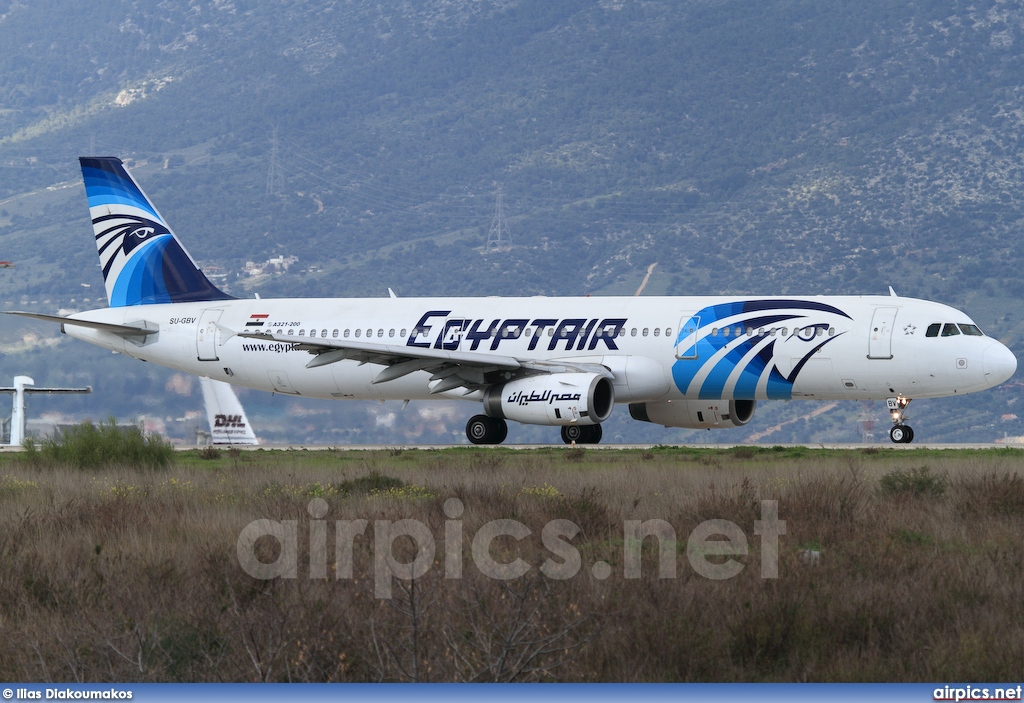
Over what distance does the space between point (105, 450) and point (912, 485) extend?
14.4 meters

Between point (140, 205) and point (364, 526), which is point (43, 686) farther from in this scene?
point (140, 205)

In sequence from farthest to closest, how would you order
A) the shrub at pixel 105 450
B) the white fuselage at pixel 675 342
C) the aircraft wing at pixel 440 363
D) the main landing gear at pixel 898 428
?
the main landing gear at pixel 898 428 → the aircraft wing at pixel 440 363 → the white fuselage at pixel 675 342 → the shrub at pixel 105 450

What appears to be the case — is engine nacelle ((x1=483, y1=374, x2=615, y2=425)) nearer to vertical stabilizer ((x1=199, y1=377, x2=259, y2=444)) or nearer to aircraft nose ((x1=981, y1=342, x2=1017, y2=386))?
aircraft nose ((x1=981, y1=342, x2=1017, y2=386))

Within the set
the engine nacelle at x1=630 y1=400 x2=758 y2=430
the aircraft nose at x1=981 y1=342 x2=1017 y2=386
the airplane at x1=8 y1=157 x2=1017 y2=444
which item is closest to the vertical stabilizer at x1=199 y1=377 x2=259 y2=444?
the airplane at x1=8 y1=157 x2=1017 y2=444

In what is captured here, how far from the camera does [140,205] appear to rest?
39812 mm

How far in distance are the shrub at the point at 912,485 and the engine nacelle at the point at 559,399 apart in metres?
11.6

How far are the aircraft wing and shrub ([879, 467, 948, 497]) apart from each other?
41.4 feet

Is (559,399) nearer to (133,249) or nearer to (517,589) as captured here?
(133,249)

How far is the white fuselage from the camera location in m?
31.0

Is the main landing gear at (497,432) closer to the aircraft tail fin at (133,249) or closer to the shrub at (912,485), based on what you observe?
the aircraft tail fin at (133,249)

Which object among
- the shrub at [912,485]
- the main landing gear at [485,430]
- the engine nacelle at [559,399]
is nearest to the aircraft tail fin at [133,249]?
the main landing gear at [485,430]

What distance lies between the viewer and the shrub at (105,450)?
2606 centimetres

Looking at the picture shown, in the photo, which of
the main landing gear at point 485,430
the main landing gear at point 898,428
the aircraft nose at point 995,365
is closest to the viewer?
the aircraft nose at point 995,365

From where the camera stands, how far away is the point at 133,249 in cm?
3944
